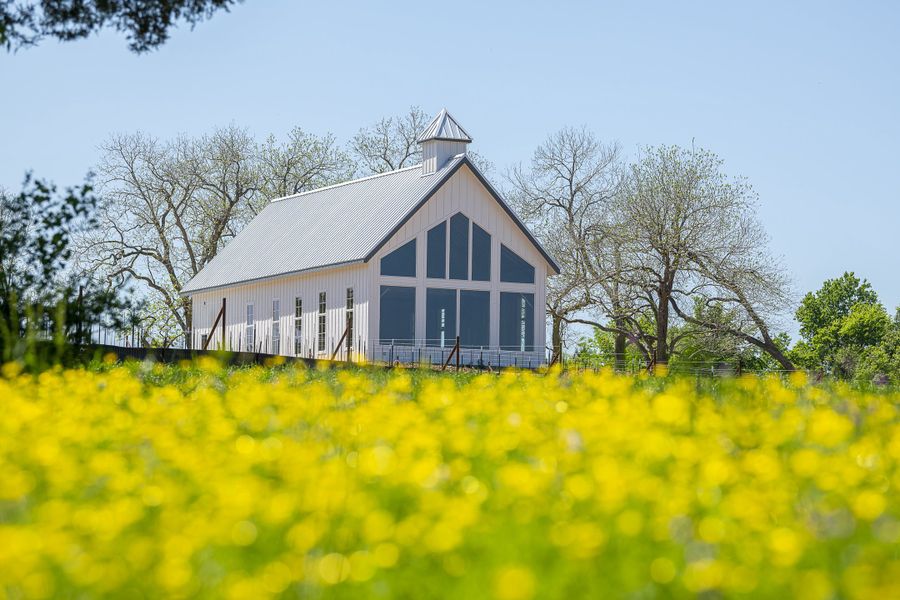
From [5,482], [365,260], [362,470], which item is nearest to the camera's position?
[5,482]

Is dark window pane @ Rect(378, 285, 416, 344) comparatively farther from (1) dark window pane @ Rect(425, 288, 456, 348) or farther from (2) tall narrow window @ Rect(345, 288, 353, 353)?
(2) tall narrow window @ Rect(345, 288, 353, 353)

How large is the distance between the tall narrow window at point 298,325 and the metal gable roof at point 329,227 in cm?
112

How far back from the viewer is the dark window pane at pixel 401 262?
122 feet

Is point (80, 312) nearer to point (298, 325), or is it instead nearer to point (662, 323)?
point (298, 325)

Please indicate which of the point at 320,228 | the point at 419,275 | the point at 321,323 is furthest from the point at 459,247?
the point at 320,228

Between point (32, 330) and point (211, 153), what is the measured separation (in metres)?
45.2

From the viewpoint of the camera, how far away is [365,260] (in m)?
36.3

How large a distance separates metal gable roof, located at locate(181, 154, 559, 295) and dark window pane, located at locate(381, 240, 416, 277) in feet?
2.32

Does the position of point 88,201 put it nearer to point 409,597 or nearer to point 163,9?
point 163,9

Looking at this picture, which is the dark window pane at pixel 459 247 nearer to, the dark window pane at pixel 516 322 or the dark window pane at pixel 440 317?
the dark window pane at pixel 440 317

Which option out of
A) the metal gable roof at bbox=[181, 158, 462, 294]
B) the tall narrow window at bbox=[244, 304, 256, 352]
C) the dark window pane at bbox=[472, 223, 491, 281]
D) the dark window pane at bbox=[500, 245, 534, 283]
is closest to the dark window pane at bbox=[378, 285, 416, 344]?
the metal gable roof at bbox=[181, 158, 462, 294]

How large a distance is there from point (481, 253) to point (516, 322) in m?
2.46

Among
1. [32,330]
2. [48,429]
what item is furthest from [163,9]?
[48,429]

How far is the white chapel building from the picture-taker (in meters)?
37.1
